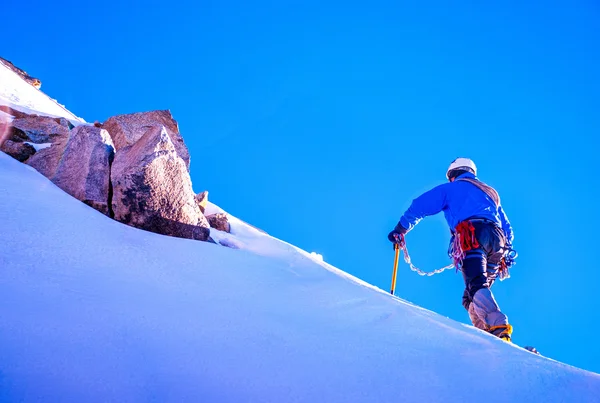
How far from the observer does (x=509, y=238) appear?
643cm

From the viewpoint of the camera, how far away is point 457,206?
6.18 meters

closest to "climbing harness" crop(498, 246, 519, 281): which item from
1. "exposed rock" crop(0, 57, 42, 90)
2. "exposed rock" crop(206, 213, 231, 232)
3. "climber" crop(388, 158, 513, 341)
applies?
"climber" crop(388, 158, 513, 341)

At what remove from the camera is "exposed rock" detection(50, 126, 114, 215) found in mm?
4336

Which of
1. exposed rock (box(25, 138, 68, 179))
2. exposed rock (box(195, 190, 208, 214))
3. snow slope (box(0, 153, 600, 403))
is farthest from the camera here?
exposed rock (box(195, 190, 208, 214))

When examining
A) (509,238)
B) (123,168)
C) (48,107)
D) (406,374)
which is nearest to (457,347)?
(406,374)

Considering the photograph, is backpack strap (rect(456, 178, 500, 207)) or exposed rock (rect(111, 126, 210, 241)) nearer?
exposed rock (rect(111, 126, 210, 241))

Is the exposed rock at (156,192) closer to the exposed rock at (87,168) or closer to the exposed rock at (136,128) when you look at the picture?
the exposed rock at (87,168)

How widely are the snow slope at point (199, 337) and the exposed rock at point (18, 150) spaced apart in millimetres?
2601

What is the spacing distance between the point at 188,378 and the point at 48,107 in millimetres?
12916

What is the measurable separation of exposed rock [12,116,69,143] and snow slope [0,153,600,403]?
4.08 m

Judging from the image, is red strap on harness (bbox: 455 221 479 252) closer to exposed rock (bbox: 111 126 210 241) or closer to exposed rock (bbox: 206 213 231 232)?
exposed rock (bbox: 206 213 231 232)

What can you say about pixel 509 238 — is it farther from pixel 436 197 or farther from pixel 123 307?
pixel 123 307

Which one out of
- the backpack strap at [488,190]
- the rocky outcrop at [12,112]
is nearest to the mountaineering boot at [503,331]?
the backpack strap at [488,190]

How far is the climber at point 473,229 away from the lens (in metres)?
5.37
